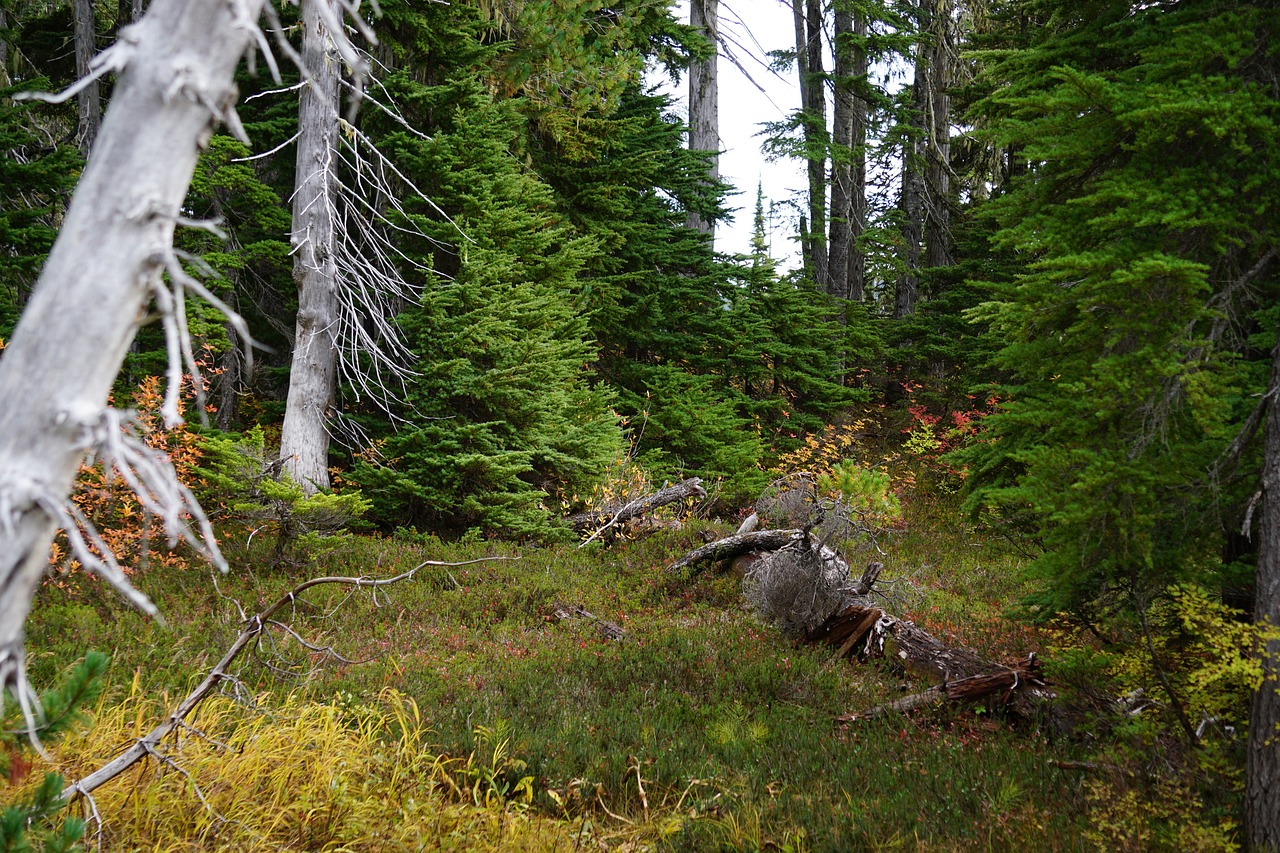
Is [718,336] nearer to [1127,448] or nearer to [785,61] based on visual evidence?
[785,61]

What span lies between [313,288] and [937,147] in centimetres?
1419

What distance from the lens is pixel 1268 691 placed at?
4.01 meters

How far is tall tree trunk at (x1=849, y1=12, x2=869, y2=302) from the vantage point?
65.5ft

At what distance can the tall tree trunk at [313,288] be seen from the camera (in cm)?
1040

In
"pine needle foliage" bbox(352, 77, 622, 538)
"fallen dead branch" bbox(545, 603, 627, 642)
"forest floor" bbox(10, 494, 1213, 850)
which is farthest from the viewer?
"pine needle foliage" bbox(352, 77, 622, 538)

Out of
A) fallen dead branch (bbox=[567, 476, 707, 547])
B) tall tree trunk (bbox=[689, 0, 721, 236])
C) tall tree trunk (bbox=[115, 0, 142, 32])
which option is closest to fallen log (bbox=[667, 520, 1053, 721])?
fallen dead branch (bbox=[567, 476, 707, 547])

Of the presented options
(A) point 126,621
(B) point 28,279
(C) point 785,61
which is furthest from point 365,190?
(C) point 785,61

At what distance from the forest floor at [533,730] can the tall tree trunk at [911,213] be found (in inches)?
471

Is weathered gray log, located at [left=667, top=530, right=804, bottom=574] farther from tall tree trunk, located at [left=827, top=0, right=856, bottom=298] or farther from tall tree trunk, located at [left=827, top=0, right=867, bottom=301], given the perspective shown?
tall tree trunk, located at [left=827, top=0, right=856, bottom=298]

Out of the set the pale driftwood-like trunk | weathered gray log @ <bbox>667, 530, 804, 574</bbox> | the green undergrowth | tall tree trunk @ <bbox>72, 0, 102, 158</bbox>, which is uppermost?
tall tree trunk @ <bbox>72, 0, 102, 158</bbox>

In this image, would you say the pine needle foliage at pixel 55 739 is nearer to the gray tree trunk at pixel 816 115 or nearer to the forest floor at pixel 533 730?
the forest floor at pixel 533 730

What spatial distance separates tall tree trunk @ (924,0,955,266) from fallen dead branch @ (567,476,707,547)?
10331 mm

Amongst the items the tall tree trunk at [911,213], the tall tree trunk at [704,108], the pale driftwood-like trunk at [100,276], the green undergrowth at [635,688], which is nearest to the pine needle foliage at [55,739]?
the pale driftwood-like trunk at [100,276]

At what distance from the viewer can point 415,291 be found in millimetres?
11898
